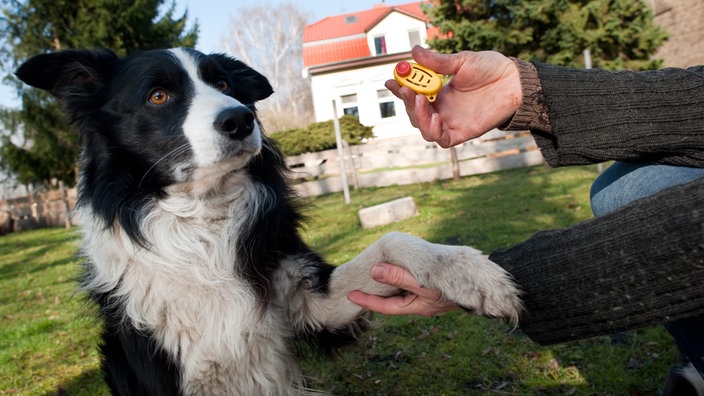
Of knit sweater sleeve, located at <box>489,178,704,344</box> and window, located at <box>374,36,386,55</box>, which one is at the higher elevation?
window, located at <box>374,36,386,55</box>

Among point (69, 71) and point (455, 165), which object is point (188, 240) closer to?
point (69, 71)

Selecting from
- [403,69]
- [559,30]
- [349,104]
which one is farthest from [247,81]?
[349,104]

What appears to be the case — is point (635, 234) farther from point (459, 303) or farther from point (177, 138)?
point (177, 138)

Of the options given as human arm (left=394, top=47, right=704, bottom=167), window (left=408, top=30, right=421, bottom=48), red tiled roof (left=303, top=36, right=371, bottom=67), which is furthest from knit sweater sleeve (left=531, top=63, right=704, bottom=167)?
red tiled roof (left=303, top=36, right=371, bottom=67)

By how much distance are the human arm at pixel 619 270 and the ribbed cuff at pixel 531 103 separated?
611 mm

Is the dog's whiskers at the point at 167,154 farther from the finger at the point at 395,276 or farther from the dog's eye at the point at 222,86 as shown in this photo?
the finger at the point at 395,276

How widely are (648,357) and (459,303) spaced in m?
1.80

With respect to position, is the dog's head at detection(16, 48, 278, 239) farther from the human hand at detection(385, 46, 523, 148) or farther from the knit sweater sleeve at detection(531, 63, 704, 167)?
the knit sweater sleeve at detection(531, 63, 704, 167)

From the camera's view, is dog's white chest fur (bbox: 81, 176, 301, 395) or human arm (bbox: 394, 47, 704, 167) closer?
human arm (bbox: 394, 47, 704, 167)

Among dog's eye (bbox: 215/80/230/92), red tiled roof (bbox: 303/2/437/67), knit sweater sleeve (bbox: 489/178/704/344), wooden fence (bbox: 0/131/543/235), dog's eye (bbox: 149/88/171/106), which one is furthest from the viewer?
red tiled roof (bbox: 303/2/437/67)

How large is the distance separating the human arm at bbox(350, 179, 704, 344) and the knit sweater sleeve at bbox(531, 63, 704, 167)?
56 centimetres

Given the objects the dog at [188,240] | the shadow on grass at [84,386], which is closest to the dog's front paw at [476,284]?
the dog at [188,240]

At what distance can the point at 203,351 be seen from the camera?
2.34m

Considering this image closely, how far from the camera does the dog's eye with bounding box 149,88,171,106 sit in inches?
103
